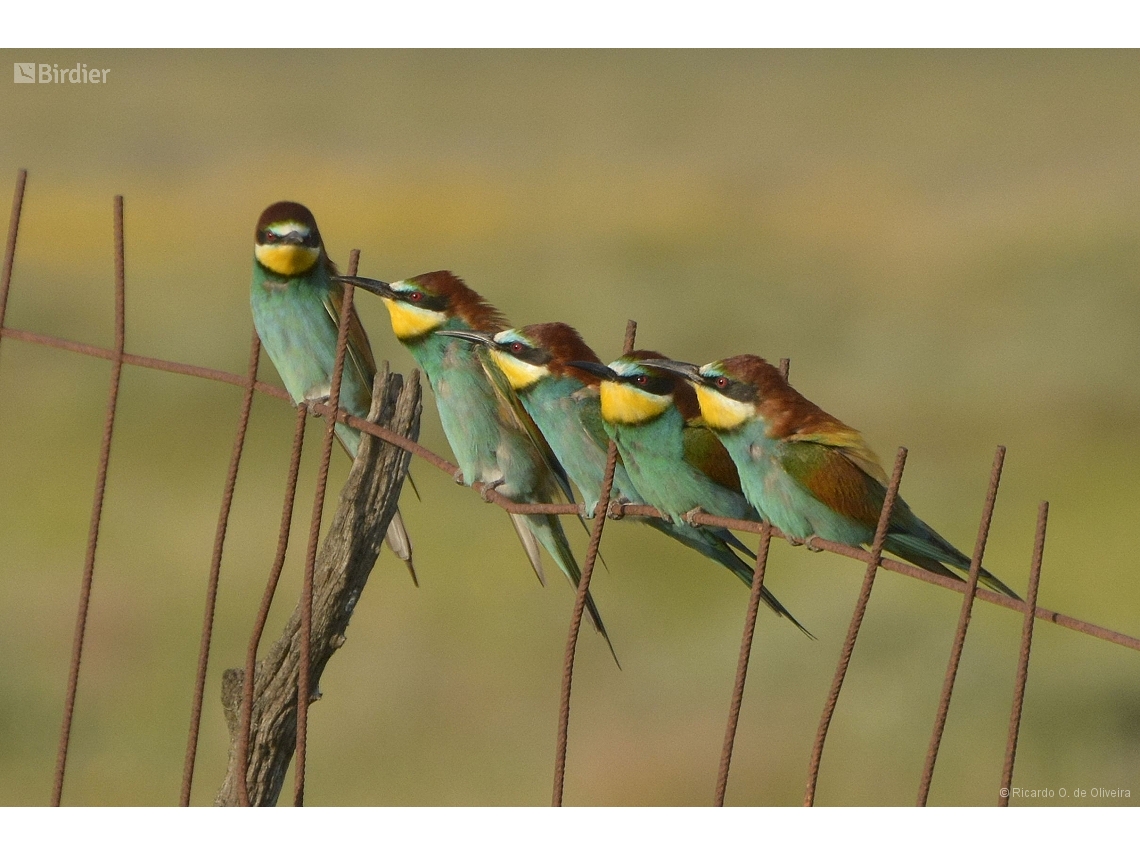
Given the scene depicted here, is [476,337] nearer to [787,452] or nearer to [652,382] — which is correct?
[652,382]

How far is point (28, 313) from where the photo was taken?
9.60m

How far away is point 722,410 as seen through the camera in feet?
7.52

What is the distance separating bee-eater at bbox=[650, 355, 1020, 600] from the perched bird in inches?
35.3

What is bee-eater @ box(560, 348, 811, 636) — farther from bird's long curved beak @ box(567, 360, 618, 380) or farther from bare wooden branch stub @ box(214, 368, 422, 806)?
bare wooden branch stub @ box(214, 368, 422, 806)

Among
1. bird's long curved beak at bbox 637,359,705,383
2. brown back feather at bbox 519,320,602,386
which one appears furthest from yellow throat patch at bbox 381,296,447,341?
bird's long curved beak at bbox 637,359,705,383

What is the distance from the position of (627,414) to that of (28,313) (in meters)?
8.02

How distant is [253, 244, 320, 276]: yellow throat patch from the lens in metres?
3.01

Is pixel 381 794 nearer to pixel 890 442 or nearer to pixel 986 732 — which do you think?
pixel 986 732

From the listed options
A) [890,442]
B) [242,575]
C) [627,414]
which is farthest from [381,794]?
[627,414]

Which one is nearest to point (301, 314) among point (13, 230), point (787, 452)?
point (13, 230)

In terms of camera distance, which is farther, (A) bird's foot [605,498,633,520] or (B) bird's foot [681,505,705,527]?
(A) bird's foot [605,498,633,520]

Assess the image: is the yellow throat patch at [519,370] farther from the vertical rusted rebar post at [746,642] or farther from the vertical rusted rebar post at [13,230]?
the vertical rusted rebar post at [746,642]

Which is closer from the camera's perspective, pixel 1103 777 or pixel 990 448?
pixel 1103 777

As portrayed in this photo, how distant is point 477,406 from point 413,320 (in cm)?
20
